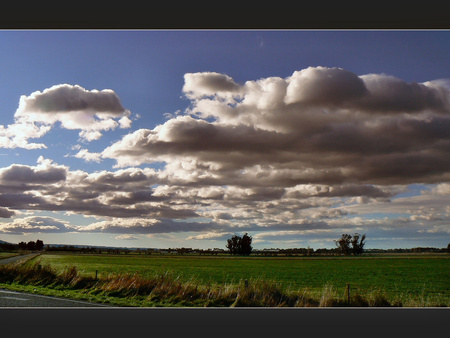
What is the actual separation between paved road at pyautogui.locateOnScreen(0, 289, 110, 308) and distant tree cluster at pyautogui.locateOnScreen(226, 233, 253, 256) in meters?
26.8

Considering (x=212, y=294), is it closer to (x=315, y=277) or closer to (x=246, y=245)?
(x=315, y=277)

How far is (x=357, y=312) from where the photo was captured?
7188 millimetres

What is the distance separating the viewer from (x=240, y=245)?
39156 mm

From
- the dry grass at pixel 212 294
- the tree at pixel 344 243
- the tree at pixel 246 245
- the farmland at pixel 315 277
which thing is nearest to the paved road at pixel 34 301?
the dry grass at pixel 212 294

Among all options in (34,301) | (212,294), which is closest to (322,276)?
(212,294)

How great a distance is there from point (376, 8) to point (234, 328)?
5.40 metres

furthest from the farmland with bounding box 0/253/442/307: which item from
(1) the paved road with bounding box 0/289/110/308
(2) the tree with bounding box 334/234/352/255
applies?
Result: (2) the tree with bounding box 334/234/352/255

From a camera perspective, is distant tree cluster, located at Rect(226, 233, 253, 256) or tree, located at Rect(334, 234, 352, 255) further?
tree, located at Rect(334, 234, 352, 255)

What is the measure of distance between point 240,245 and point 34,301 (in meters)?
30.5

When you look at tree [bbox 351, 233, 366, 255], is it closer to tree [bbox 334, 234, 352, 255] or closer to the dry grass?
tree [bbox 334, 234, 352, 255]

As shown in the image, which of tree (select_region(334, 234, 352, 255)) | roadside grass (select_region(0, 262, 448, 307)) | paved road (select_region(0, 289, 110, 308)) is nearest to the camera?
paved road (select_region(0, 289, 110, 308))

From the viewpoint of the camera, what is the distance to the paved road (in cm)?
888

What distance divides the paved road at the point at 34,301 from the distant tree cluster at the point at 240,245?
87.9 feet

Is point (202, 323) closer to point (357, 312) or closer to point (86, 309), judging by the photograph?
point (86, 309)
